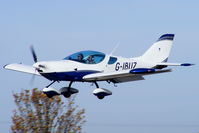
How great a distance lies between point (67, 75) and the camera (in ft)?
91.9

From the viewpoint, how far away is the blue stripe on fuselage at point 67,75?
91.6ft

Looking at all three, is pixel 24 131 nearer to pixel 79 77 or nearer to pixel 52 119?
pixel 52 119

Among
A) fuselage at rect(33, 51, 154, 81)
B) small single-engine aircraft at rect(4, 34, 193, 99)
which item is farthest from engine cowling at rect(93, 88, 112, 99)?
fuselage at rect(33, 51, 154, 81)

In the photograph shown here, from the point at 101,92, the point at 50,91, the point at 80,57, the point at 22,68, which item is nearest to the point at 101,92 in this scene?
the point at 101,92

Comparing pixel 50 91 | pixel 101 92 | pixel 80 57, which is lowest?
pixel 50 91

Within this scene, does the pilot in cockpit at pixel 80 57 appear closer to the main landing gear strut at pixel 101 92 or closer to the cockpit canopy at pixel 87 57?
the cockpit canopy at pixel 87 57

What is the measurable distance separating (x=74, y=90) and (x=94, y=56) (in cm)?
255

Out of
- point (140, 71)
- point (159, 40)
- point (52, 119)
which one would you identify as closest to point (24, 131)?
point (52, 119)

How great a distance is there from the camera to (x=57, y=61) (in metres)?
28.3

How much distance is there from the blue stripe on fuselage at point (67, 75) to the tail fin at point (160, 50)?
4260 mm

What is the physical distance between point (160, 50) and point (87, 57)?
202 inches

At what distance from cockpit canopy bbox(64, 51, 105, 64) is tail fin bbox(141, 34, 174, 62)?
343 centimetres

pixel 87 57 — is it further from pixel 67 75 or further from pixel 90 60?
pixel 67 75

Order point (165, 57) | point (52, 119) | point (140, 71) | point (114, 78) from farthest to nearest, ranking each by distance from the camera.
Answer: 1. point (52, 119)
2. point (165, 57)
3. point (114, 78)
4. point (140, 71)
